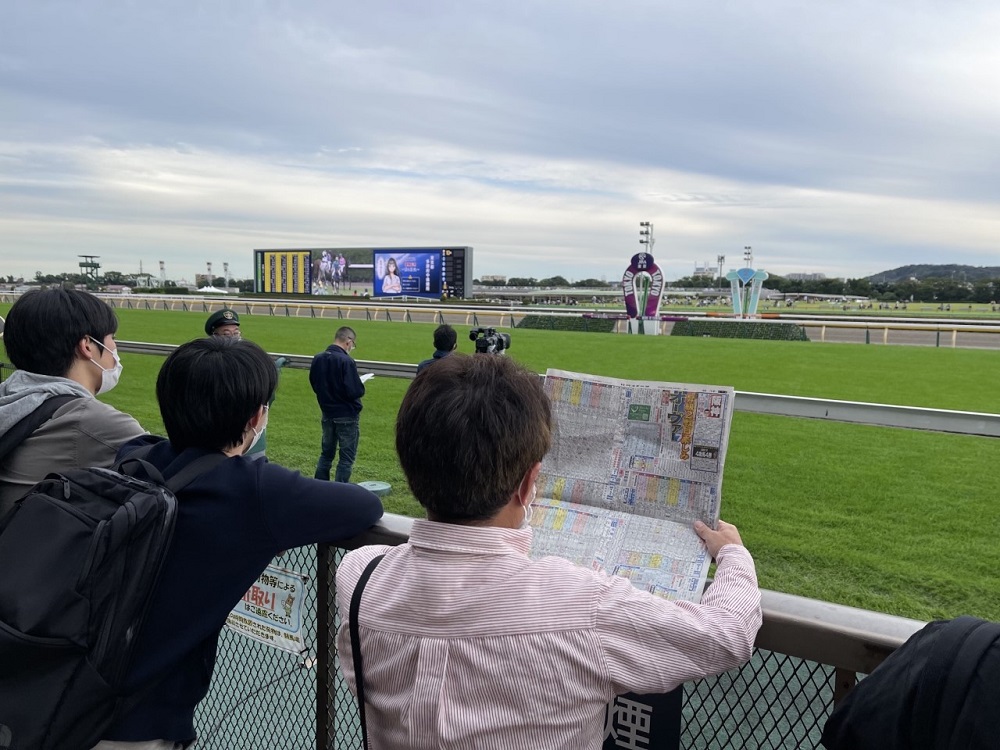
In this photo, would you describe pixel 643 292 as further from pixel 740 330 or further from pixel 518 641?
pixel 518 641

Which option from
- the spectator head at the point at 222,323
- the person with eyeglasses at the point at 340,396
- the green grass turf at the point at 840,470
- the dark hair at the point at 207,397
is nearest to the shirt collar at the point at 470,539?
the dark hair at the point at 207,397

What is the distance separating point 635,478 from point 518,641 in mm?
593

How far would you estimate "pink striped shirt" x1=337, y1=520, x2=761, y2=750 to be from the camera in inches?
51.4

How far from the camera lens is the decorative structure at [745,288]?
39.0 m

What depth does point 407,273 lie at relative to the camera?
60.6m

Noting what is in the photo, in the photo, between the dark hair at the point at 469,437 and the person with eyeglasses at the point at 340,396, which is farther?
the person with eyeglasses at the point at 340,396

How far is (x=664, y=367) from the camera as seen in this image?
18609 millimetres

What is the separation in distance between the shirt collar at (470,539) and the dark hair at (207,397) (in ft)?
2.34

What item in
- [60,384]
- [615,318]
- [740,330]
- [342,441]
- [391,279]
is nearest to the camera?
[60,384]

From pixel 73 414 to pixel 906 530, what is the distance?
6.86 metres

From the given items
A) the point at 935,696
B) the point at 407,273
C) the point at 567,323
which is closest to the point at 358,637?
the point at 935,696

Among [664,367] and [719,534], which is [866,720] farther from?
[664,367]

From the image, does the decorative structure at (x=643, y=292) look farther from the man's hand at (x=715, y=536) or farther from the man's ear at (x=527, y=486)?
the man's ear at (x=527, y=486)

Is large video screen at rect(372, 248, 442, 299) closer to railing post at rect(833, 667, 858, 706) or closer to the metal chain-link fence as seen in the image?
the metal chain-link fence
